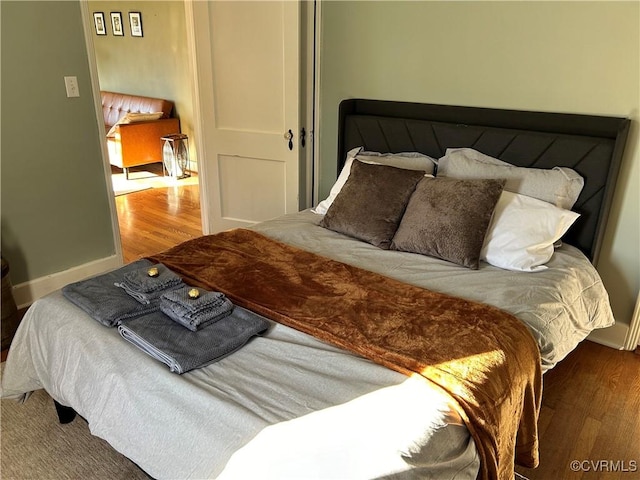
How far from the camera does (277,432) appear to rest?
4.01 ft

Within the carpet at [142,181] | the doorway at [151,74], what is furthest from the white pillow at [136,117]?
the carpet at [142,181]

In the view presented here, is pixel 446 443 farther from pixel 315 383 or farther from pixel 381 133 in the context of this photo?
pixel 381 133

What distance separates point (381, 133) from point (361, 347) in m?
1.78

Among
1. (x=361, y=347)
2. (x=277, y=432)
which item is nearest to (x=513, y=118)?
(x=361, y=347)

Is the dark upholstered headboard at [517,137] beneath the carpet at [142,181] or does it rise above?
above

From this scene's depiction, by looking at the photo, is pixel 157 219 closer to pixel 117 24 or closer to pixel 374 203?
pixel 374 203

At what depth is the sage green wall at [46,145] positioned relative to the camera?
105 inches

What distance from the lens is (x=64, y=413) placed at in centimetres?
201

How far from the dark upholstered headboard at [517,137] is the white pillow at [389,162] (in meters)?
0.09

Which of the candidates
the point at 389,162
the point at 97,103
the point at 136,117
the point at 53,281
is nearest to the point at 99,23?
the point at 136,117

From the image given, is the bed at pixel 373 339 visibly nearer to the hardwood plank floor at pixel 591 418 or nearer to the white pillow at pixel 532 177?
the white pillow at pixel 532 177

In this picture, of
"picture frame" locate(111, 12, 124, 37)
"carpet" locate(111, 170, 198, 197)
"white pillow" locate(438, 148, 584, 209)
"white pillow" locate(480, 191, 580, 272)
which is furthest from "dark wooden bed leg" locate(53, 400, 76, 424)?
"picture frame" locate(111, 12, 124, 37)

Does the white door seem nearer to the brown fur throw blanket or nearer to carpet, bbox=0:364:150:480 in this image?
the brown fur throw blanket

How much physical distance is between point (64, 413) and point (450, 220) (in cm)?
184
